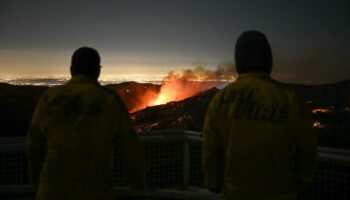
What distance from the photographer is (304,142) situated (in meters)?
2.99

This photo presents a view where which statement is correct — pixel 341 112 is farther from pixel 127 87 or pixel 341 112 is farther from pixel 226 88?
pixel 127 87

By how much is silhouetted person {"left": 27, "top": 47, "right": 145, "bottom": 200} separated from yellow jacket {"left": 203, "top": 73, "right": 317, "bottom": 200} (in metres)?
0.86

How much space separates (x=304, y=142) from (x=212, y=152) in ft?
2.49

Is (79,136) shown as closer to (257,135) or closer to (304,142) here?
(257,135)

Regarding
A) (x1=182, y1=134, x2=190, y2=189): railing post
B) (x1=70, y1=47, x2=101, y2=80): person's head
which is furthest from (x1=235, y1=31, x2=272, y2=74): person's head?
(x1=182, y1=134, x2=190, y2=189): railing post

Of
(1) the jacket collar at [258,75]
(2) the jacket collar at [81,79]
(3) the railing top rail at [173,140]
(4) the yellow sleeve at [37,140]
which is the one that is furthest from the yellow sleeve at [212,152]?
(3) the railing top rail at [173,140]

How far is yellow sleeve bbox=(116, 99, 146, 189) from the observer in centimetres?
338

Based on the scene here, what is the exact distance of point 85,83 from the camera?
3361 millimetres

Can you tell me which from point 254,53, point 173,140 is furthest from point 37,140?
point 173,140

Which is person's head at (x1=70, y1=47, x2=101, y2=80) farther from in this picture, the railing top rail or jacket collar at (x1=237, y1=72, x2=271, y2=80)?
the railing top rail

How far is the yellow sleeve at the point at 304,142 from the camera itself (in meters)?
2.96

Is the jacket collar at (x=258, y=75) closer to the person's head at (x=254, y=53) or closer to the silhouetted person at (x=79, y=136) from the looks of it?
the person's head at (x=254, y=53)

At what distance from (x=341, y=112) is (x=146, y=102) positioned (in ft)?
141

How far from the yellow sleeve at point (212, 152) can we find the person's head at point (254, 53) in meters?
0.42
